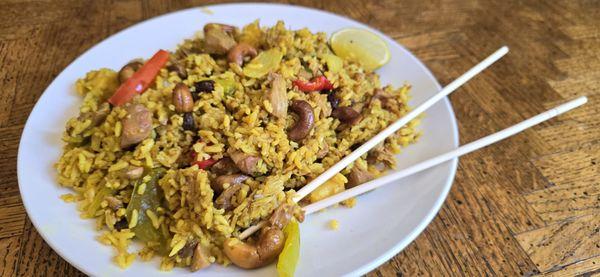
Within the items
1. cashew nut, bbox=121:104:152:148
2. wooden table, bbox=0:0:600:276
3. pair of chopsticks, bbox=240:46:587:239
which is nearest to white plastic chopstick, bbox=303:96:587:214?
pair of chopsticks, bbox=240:46:587:239

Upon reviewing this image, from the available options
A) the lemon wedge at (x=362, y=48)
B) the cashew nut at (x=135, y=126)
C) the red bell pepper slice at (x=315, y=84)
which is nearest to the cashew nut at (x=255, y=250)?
the cashew nut at (x=135, y=126)

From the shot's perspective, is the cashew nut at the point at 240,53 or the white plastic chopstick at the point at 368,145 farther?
the cashew nut at the point at 240,53

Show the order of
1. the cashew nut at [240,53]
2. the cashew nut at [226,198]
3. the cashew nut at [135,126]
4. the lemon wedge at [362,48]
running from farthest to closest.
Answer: the lemon wedge at [362,48]
the cashew nut at [240,53]
the cashew nut at [135,126]
the cashew nut at [226,198]

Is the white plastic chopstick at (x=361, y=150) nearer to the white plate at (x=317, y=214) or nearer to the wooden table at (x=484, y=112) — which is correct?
the white plate at (x=317, y=214)

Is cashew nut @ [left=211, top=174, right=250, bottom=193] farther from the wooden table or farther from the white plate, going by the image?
the wooden table

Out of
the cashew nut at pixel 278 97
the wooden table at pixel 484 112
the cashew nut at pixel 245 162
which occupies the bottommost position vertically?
the wooden table at pixel 484 112

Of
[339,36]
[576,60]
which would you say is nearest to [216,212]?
[339,36]

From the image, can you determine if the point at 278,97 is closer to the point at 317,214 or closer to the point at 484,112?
the point at 317,214
